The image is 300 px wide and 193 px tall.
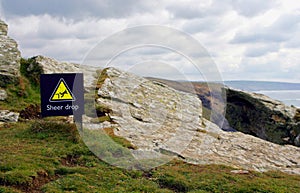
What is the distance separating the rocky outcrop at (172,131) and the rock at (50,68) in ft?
3.94

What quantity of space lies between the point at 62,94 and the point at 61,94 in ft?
0.17

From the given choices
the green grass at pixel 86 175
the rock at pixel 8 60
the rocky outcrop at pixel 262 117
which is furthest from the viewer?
the rocky outcrop at pixel 262 117

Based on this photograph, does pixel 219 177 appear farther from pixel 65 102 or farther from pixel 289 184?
pixel 65 102

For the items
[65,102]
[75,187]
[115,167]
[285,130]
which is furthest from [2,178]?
[285,130]

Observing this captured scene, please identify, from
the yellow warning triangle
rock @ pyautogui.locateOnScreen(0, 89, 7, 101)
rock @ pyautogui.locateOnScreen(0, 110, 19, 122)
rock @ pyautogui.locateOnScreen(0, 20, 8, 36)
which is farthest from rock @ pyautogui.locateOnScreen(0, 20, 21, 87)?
the yellow warning triangle

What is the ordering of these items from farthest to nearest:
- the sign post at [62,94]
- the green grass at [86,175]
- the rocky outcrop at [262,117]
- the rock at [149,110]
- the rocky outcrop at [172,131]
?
1. the rocky outcrop at [262,117]
2. the rock at [149,110]
3. the rocky outcrop at [172,131]
4. the sign post at [62,94]
5. the green grass at [86,175]

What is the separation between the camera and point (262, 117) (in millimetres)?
35500

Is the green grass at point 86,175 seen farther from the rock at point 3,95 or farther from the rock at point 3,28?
the rock at point 3,28

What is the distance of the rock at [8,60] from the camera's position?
83.7 ft

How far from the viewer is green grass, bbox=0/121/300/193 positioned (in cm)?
1284

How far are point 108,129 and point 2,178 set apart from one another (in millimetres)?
9166

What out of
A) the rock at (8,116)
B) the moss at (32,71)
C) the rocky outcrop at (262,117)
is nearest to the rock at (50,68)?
the moss at (32,71)

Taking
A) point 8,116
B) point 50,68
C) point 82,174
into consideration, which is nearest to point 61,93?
point 8,116

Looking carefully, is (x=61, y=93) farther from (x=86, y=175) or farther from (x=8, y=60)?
(x=8, y=60)
